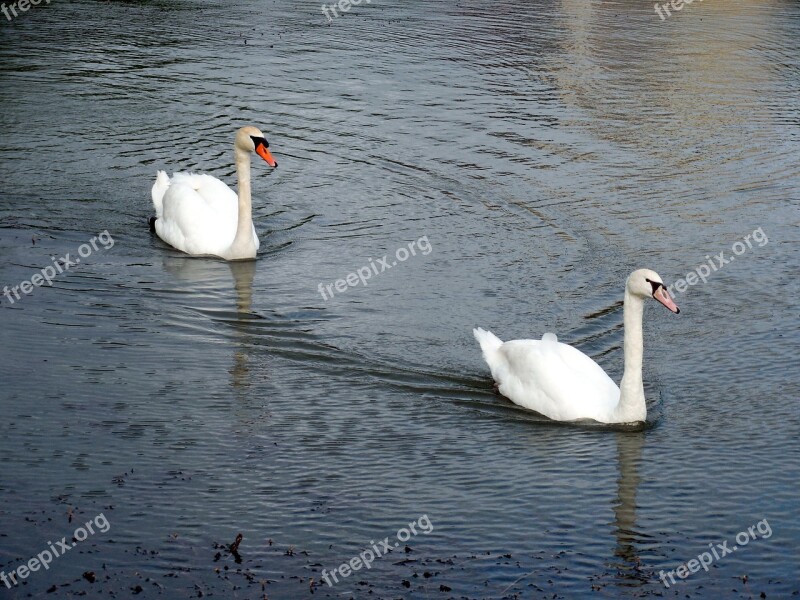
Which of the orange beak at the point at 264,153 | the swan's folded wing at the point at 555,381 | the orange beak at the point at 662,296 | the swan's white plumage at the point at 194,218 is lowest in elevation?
the swan's white plumage at the point at 194,218

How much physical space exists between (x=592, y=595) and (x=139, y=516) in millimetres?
2665

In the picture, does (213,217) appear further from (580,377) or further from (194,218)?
(580,377)

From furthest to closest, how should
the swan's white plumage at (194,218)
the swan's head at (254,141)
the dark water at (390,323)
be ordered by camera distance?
the swan's head at (254,141)
the swan's white plumage at (194,218)
the dark water at (390,323)

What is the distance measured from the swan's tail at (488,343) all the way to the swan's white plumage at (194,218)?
141 inches

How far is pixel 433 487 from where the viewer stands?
8273mm

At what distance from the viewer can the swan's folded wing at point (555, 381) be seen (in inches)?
376

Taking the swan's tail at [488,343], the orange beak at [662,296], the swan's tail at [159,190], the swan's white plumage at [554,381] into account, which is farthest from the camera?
the swan's tail at [159,190]

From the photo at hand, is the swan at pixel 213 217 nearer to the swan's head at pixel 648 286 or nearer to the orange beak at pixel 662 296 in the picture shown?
the swan's head at pixel 648 286

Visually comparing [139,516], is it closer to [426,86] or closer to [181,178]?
[181,178]

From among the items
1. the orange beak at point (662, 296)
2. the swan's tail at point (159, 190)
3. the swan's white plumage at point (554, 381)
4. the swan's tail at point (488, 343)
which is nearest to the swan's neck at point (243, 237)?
the swan's tail at point (159, 190)

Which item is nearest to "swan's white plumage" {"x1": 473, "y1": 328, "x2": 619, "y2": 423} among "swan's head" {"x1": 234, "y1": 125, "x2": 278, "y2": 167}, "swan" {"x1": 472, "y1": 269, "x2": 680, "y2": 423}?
"swan" {"x1": 472, "y1": 269, "x2": 680, "y2": 423}

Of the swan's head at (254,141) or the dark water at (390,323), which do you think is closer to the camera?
the dark water at (390,323)

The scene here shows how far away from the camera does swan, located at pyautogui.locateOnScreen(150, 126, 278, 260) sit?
12953mm

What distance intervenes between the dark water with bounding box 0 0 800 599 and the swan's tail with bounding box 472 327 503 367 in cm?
27
